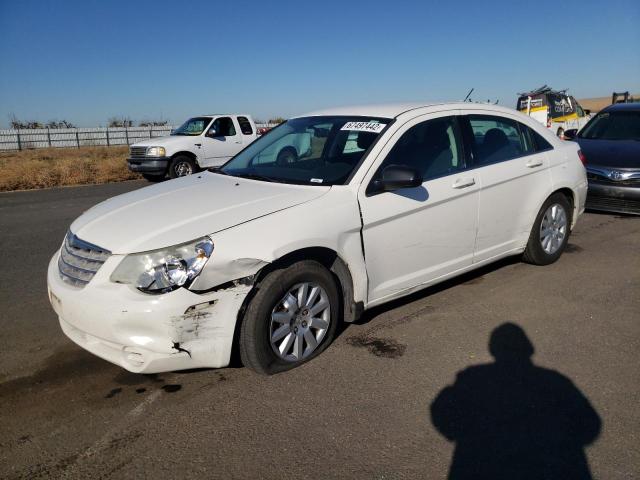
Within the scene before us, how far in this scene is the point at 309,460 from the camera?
2615 millimetres

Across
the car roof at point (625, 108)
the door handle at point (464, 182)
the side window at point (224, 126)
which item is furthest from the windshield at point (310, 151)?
the side window at point (224, 126)

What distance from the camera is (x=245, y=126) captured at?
601 inches

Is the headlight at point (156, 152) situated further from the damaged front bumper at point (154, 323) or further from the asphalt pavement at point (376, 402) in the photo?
the damaged front bumper at point (154, 323)

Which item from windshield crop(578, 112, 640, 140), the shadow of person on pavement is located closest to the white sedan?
the shadow of person on pavement

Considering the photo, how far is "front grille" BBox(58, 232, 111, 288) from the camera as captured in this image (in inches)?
125

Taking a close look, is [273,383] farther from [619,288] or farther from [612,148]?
[612,148]

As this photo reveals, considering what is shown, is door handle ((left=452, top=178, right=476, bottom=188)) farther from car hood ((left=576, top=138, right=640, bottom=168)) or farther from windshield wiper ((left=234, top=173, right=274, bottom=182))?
car hood ((left=576, top=138, right=640, bottom=168))

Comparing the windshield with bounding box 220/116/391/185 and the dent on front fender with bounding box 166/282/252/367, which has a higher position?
the windshield with bounding box 220/116/391/185

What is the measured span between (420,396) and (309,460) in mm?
860

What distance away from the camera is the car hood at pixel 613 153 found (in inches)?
300

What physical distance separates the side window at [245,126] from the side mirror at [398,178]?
1202cm

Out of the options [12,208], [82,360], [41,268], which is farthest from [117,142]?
[82,360]

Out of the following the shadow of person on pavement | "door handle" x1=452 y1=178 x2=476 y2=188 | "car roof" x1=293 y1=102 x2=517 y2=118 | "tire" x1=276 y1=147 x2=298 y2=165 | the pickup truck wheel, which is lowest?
the pickup truck wheel

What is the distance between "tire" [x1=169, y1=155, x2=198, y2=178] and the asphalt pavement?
949 centimetres
